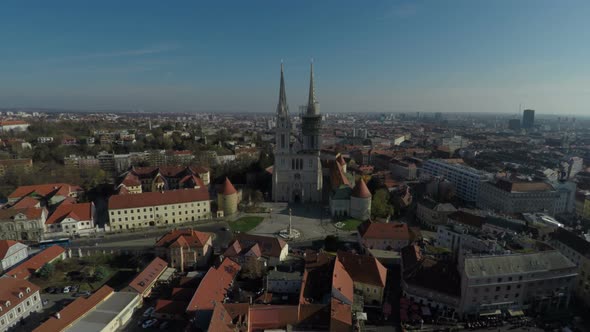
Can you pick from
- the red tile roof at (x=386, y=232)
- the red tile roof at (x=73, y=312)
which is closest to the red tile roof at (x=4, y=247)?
the red tile roof at (x=73, y=312)

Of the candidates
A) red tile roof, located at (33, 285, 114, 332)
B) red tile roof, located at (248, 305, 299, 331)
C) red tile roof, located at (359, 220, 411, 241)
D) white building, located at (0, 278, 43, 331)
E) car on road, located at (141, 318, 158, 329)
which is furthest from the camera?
red tile roof, located at (359, 220, 411, 241)

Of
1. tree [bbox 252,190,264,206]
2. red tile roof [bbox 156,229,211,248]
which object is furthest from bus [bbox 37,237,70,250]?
tree [bbox 252,190,264,206]

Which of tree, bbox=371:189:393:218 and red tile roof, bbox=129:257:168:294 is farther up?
tree, bbox=371:189:393:218

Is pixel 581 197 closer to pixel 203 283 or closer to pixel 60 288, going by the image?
pixel 203 283

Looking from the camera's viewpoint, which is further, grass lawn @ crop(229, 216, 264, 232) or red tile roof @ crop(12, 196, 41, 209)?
red tile roof @ crop(12, 196, 41, 209)

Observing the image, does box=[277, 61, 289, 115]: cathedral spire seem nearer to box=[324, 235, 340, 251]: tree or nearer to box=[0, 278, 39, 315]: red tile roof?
box=[324, 235, 340, 251]: tree

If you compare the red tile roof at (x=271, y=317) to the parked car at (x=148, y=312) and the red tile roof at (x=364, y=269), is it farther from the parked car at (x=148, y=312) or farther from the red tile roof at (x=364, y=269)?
the parked car at (x=148, y=312)

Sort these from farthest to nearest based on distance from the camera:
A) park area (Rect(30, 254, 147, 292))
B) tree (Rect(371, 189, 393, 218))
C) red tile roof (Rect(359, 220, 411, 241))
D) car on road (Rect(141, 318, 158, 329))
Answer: tree (Rect(371, 189, 393, 218)), red tile roof (Rect(359, 220, 411, 241)), park area (Rect(30, 254, 147, 292)), car on road (Rect(141, 318, 158, 329))
